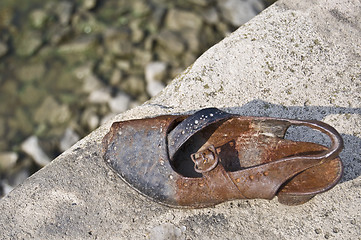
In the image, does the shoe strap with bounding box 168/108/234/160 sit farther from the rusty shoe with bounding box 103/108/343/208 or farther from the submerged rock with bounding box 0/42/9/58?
the submerged rock with bounding box 0/42/9/58

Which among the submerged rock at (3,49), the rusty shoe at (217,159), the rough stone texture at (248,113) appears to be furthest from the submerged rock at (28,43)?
the rusty shoe at (217,159)

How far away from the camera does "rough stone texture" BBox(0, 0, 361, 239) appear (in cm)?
187

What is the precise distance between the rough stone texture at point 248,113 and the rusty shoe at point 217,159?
107 mm

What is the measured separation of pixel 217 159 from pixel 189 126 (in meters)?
0.21

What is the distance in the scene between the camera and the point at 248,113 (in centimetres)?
221

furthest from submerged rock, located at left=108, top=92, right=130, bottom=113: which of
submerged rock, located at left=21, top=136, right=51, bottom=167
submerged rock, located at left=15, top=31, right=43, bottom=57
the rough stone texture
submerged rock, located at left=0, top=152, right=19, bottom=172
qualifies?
the rough stone texture

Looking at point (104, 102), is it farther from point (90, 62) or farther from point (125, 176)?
point (125, 176)

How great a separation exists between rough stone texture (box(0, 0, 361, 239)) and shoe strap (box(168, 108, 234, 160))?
331 mm

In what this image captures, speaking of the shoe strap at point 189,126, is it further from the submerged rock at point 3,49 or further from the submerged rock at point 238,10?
the submerged rock at point 3,49

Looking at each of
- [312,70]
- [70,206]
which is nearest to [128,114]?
Answer: [70,206]

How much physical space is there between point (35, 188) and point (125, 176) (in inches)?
19.9

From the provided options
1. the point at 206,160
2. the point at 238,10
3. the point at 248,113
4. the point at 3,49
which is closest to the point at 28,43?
the point at 3,49

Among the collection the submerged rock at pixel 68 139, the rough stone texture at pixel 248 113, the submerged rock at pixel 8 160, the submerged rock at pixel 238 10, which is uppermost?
the rough stone texture at pixel 248 113

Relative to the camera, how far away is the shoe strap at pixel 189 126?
1851mm
